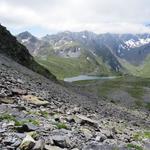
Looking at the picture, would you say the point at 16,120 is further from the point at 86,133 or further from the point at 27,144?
the point at 27,144

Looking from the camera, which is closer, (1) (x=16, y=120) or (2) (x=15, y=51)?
(1) (x=16, y=120)

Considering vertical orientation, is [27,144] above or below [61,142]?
above

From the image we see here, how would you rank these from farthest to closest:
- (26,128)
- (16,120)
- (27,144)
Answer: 1. (16,120)
2. (26,128)
3. (27,144)

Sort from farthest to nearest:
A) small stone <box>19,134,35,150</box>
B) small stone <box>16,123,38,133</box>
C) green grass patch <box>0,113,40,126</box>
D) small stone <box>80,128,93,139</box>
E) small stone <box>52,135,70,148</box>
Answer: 1. small stone <box>80,128,93,139</box>
2. green grass patch <box>0,113,40,126</box>
3. small stone <box>16,123,38,133</box>
4. small stone <box>52,135,70,148</box>
5. small stone <box>19,134,35,150</box>

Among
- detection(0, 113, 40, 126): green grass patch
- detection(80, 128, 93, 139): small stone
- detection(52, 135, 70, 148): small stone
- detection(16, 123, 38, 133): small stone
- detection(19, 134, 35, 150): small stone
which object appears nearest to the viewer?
detection(19, 134, 35, 150): small stone

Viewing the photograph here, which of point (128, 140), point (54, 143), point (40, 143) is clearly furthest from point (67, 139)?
point (128, 140)

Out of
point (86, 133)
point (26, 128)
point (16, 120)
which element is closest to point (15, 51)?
point (86, 133)

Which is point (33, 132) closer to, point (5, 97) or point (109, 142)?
point (109, 142)

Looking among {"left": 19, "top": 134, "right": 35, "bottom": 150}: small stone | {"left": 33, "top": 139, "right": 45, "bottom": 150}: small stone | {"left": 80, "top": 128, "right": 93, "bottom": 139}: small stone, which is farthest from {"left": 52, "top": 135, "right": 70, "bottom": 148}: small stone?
{"left": 80, "top": 128, "right": 93, "bottom": 139}: small stone

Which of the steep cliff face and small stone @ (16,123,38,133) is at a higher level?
the steep cliff face

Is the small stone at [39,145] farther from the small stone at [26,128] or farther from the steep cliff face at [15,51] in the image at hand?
the steep cliff face at [15,51]

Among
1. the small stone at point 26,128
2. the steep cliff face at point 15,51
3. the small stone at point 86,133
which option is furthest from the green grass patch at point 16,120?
the steep cliff face at point 15,51

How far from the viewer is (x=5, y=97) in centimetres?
2917

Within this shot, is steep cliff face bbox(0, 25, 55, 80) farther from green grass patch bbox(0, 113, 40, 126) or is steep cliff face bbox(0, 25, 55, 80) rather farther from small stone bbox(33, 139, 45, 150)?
small stone bbox(33, 139, 45, 150)
